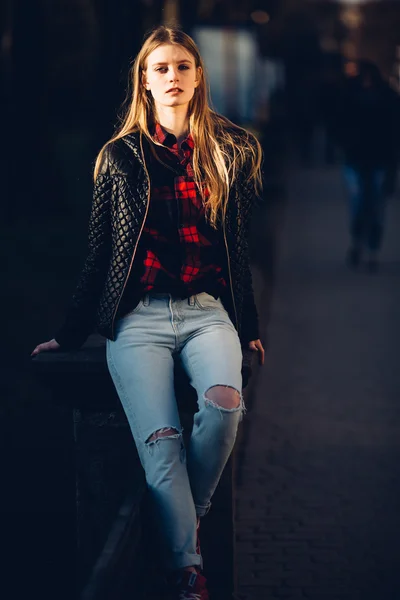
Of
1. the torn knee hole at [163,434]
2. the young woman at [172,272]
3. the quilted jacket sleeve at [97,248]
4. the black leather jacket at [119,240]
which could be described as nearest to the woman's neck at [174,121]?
the young woman at [172,272]

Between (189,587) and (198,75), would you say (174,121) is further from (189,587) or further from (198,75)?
(189,587)

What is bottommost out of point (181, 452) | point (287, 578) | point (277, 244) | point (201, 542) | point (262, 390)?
point (277, 244)

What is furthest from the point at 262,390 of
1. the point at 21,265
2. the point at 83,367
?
the point at 21,265

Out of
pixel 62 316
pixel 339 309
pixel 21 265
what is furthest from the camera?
pixel 21 265

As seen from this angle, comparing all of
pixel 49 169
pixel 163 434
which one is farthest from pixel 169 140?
pixel 49 169

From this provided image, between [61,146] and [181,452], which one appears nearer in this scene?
[181,452]

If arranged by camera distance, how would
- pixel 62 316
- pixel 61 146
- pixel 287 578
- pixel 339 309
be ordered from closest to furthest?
1. pixel 287 578
2. pixel 62 316
3. pixel 339 309
4. pixel 61 146

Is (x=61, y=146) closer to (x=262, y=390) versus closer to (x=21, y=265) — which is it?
(x=21, y=265)

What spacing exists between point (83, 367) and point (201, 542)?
0.75m

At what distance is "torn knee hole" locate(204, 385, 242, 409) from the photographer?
11.8 feet

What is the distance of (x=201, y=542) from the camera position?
4.03m

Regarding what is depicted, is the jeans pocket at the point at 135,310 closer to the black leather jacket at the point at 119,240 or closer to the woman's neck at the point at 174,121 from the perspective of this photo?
the black leather jacket at the point at 119,240

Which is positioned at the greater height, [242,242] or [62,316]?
[242,242]

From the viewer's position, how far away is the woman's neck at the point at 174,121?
12.9 ft
